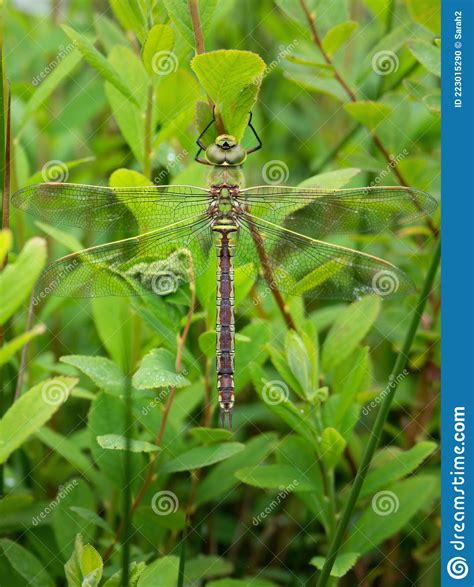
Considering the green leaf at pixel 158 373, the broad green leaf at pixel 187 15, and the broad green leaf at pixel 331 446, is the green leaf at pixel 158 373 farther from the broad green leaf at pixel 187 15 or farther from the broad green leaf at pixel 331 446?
the broad green leaf at pixel 187 15

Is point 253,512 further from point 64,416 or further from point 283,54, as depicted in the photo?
point 283,54

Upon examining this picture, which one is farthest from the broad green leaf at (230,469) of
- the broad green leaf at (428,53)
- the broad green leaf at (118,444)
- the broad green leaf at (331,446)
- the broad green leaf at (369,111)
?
the broad green leaf at (428,53)

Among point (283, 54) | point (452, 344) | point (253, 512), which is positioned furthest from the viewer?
point (253, 512)

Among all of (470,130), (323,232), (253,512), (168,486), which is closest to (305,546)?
(253,512)

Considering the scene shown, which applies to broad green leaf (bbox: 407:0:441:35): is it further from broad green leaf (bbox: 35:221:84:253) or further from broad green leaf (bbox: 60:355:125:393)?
broad green leaf (bbox: 60:355:125:393)

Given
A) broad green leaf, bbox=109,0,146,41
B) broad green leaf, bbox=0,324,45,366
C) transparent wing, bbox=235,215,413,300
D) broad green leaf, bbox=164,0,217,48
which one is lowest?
broad green leaf, bbox=0,324,45,366

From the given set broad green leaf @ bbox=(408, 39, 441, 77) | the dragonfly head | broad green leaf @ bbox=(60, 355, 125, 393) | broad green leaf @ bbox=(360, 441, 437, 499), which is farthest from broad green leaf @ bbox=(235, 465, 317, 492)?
broad green leaf @ bbox=(408, 39, 441, 77)
